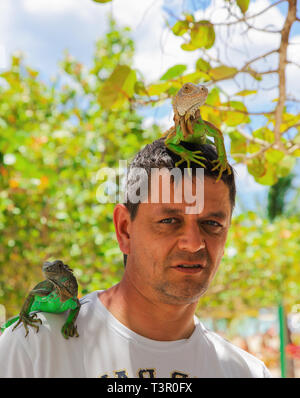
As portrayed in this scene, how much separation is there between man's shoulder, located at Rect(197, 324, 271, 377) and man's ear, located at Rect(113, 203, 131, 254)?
0.42 metres

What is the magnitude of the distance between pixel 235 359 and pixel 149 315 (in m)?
0.36

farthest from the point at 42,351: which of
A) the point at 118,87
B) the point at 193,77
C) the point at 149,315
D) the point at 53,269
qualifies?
the point at 193,77

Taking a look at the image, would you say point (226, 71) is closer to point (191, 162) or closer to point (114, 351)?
point (191, 162)

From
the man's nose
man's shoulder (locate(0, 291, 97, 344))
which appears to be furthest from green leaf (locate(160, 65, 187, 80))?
man's shoulder (locate(0, 291, 97, 344))

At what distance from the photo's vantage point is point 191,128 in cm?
138

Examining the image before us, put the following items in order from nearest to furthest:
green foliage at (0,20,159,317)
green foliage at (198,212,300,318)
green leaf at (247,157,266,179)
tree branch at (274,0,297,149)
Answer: tree branch at (274,0,297,149) → green leaf at (247,157,266,179) → green foliage at (0,20,159,317) → green foliage at (198,212,300,318)

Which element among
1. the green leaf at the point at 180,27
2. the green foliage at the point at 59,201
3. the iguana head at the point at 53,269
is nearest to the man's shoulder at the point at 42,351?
the iguana head at the point at 53,269

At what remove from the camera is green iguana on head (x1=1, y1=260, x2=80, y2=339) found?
4.19ft

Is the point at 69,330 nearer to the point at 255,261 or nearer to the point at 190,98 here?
the point at 190,98

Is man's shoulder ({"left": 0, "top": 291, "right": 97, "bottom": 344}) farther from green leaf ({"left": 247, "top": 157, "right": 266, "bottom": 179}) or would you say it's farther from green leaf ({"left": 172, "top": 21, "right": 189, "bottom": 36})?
green leaf ({"left": 172, "top": 21, "right": 189, "bottom": 36})

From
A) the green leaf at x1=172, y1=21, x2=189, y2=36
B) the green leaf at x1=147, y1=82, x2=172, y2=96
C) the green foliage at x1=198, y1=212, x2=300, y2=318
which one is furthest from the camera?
the green foliage at x1=198, y1=212, x2=300, y2=318

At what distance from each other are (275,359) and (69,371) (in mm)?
9282

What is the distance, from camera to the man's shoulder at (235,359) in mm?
1450
